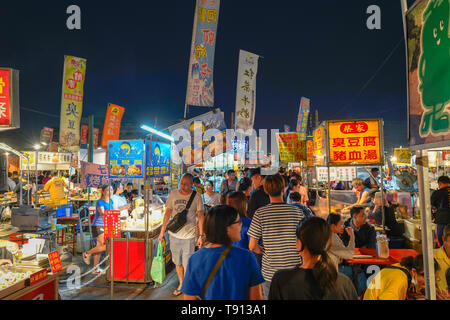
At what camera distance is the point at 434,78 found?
1.83 m

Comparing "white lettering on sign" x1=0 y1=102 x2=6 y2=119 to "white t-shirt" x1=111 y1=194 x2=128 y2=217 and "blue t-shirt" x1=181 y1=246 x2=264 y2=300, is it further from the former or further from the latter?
"white t-shirt" x1=111 y1=194 x2=128 y2=217

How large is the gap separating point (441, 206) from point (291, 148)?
8.50 meters

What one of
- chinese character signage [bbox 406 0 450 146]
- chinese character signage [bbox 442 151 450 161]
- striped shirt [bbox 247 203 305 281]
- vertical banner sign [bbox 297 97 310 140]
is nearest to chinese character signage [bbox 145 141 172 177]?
striped shirt [bbox 247 203 305 281]

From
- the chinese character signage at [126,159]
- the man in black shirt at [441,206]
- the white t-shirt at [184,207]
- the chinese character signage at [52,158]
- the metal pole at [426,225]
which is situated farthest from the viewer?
the chinese character signage at [52,158]

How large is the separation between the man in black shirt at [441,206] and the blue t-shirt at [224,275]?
6081 millimetres

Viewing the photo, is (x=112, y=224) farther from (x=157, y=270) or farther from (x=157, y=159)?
(x=157, y=159)

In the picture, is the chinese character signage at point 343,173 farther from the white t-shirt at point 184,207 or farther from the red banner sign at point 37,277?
the red banner sign at point 37,277

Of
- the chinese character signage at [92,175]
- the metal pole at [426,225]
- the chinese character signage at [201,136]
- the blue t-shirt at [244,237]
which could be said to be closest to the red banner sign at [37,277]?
the blue t-shirt at [244,237]

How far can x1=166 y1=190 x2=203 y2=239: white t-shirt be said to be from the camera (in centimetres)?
483

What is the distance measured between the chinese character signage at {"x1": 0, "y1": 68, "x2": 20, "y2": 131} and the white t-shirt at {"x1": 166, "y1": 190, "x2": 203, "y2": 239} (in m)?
2.61

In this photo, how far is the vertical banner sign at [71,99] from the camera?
1151cm

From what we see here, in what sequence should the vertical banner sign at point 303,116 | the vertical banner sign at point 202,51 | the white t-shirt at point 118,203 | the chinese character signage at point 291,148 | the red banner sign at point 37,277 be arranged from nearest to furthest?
1. the red banner sign at point 37,277
2. the white t-shirt at point 118,203
3. the vertical banner sign at point 202,51
4. the chinese character signage at point 291,148
5. the vertical banner sign at point 303,116

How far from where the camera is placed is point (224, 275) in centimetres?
195
